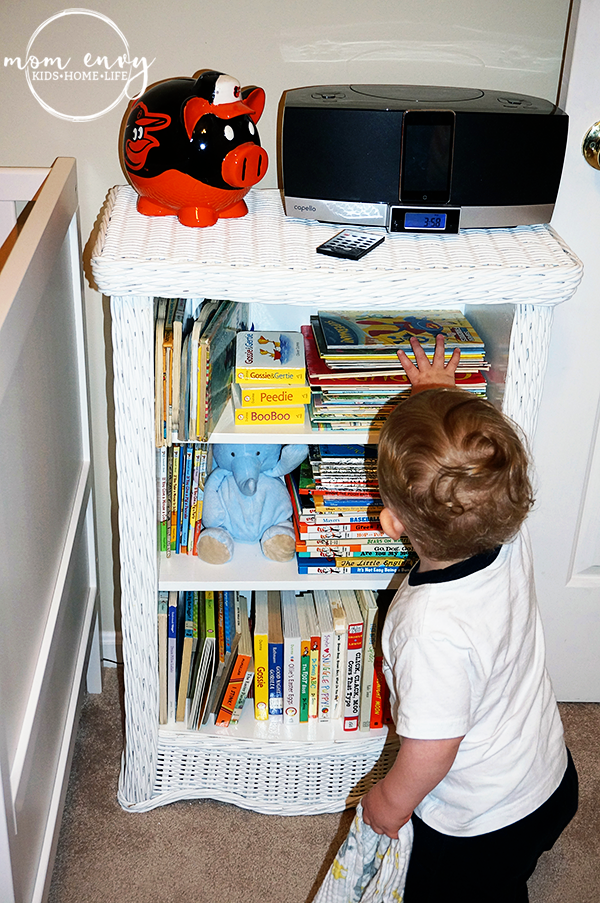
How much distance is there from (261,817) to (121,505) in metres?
0.58

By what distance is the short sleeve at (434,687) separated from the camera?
90 centimetres

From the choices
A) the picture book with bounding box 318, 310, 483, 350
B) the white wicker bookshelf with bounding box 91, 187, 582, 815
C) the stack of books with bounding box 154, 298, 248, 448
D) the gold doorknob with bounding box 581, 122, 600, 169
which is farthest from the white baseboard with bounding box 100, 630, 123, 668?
the gold doorknob with bounding box 581, 122, 600, 169

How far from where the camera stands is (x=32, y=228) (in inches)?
41.5

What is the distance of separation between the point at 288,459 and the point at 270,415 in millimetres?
152

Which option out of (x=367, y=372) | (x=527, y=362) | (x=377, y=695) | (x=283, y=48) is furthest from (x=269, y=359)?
(x=377, y=695)

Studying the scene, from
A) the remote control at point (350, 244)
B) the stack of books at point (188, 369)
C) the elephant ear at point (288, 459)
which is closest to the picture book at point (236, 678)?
the elephant ear at point (288, 459)

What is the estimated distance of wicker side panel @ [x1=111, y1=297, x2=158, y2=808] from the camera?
1104 mm

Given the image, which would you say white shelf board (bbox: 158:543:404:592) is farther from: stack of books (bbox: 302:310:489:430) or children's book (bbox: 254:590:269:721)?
stack of books (bbox: 302:310:489:430)

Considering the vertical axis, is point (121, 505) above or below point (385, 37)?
below

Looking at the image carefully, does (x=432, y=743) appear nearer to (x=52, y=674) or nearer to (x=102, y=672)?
(x=52, y=674)

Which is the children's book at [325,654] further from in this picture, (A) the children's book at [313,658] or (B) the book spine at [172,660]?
(B) the book spine at [172,660]

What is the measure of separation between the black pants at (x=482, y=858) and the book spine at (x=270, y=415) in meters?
0.54

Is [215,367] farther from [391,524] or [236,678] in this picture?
[236,678]

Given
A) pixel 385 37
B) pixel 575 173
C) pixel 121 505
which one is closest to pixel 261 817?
pixel 121 505
